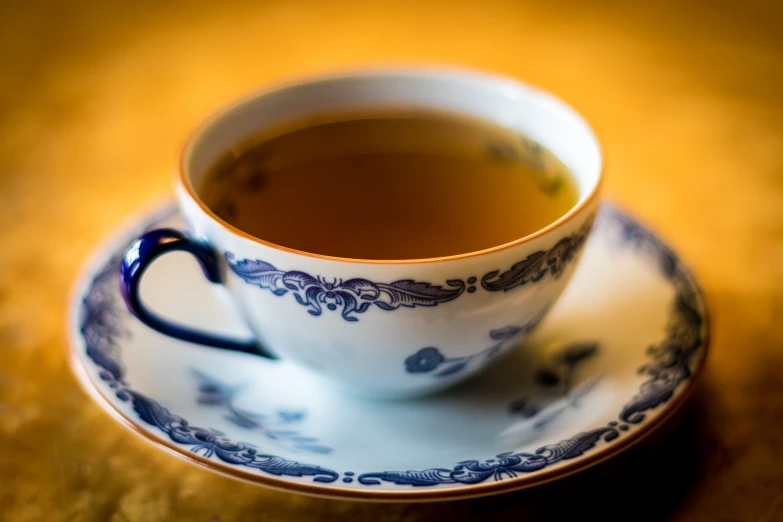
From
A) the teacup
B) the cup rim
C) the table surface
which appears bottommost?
the table surface

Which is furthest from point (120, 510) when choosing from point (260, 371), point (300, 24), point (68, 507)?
point (300, 24)

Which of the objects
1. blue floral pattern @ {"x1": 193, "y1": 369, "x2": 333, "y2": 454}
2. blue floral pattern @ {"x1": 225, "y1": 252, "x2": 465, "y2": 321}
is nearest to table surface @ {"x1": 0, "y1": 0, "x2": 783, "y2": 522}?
blue floral pattern @ {"x1": 193, "y1": 369, "x2": 333, "y2": 454}

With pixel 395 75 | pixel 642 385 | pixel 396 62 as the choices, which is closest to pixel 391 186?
pixel 395 75

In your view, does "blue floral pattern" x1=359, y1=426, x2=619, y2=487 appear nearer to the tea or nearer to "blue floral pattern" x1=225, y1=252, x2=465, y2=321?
"blue floral pattern" x1=225, y1=252, x2=465, y2=321

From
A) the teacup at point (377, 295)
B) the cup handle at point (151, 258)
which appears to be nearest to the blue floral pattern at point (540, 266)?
the teacup at point (377, 295)

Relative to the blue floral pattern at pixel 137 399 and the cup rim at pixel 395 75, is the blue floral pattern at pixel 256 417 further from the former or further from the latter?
the cup rim at pixel 395 75

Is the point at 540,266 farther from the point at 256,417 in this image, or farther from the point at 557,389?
the point at 256,417
